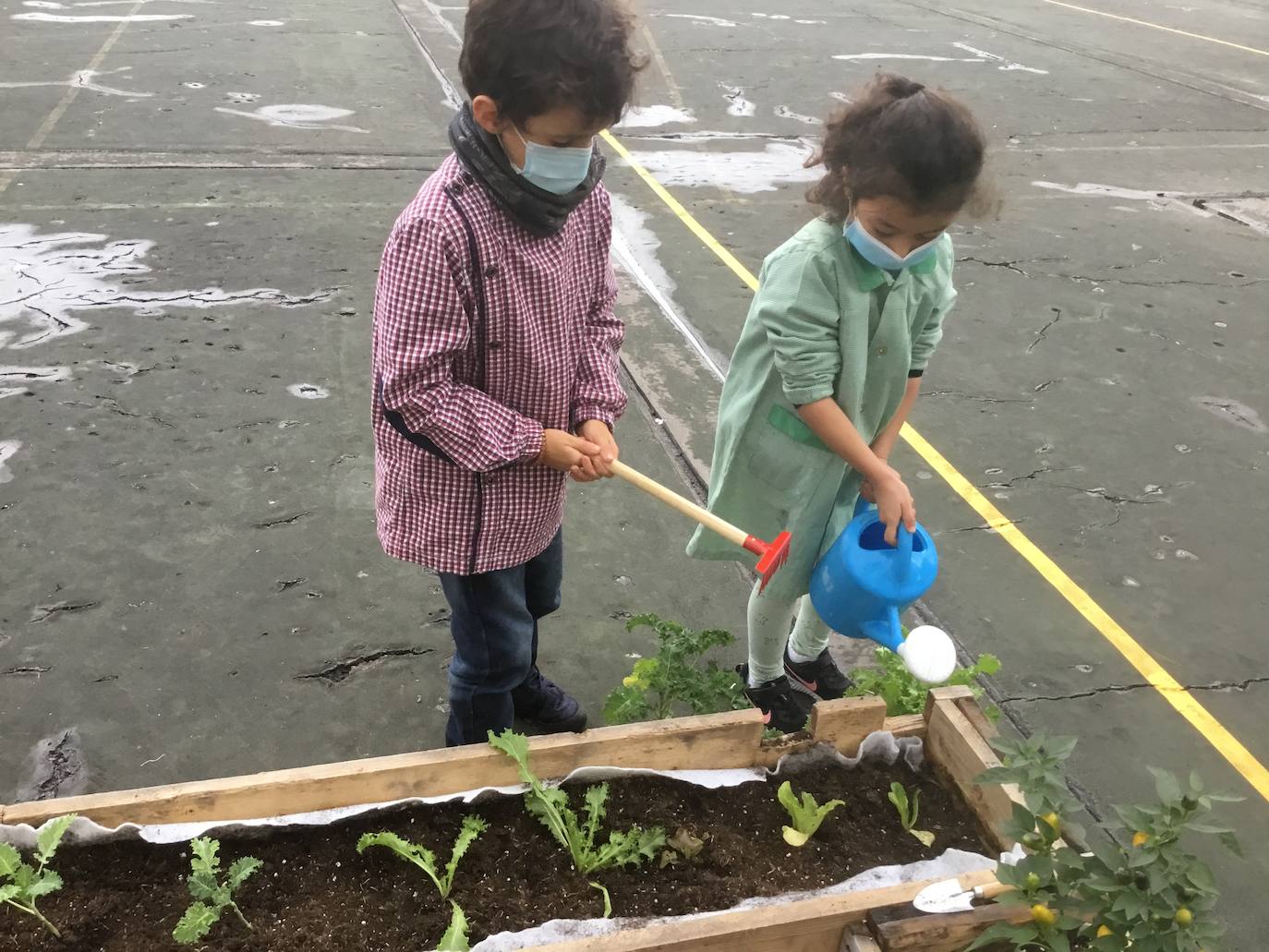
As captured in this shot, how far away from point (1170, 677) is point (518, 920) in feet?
7.16

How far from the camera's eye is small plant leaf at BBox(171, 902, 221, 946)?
1.64m

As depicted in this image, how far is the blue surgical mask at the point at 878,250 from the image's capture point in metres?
1.95

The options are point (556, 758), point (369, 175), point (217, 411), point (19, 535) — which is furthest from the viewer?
point (369, 175)

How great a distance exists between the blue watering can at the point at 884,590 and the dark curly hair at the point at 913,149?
66cm

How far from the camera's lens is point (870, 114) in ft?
6.26

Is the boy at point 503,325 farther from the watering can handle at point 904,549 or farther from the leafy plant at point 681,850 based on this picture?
the watering can handle at point 904,549

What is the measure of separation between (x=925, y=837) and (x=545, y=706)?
3.27 ft

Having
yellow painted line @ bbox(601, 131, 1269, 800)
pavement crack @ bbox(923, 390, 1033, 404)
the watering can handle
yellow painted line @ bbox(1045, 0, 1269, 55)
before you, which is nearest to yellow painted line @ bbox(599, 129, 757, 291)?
pavement crack @ bbox(923, 390, 1033, 404)

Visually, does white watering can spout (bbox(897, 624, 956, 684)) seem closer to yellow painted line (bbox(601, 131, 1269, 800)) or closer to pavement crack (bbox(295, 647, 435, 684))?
yellow painted line (bbox(601, 131, 1269, 800))

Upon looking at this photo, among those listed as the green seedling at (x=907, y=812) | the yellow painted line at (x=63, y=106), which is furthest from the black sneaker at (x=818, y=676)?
the yellow painted line at (x=63, y=106)

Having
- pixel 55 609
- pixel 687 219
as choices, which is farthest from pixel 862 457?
pixel 687 219

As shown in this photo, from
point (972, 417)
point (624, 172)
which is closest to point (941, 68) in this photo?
point (624, 172)

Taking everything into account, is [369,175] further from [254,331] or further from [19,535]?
[19,535]

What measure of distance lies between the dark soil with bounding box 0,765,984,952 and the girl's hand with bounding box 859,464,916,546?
1.79 ft
